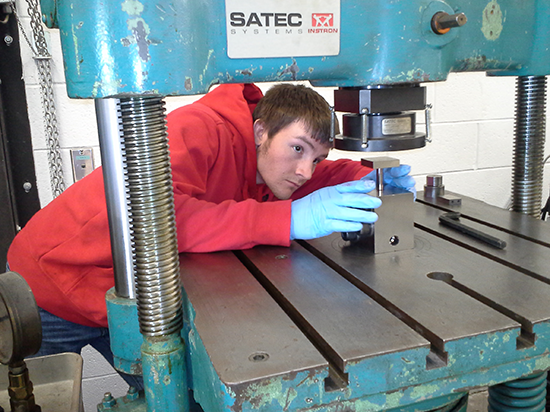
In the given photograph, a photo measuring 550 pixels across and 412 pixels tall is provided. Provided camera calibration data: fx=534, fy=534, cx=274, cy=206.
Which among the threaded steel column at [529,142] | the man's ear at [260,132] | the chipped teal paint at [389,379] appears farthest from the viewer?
the man's ear at [260,132]

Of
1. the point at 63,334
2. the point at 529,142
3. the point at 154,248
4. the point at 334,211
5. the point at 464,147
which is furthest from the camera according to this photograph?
the point at 464,147

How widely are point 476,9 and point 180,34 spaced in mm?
456

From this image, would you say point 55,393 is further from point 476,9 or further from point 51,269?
point 476,9

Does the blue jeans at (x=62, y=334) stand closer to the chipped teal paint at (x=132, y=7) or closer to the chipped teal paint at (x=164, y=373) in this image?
the chipped teal paint at (x=164, y=373)

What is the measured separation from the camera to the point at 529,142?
1104 mm

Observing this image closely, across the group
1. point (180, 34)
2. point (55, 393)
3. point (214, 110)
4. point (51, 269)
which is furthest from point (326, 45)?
point (55, 393)

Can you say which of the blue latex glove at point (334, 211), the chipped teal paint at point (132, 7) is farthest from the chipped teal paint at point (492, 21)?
the chipped teal paint at point (132, 7)

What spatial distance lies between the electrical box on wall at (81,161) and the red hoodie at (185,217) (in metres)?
0.52

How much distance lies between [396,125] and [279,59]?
0.68 ft

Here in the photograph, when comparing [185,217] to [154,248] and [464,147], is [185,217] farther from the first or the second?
[464,147]

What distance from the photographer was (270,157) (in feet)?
4.69

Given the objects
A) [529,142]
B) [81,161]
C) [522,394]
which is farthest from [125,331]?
[81,161]

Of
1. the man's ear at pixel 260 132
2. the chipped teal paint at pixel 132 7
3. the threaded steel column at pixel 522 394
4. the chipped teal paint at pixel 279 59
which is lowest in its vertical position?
the threaded steel column at pixel 522 394

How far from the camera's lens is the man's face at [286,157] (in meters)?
1.36
